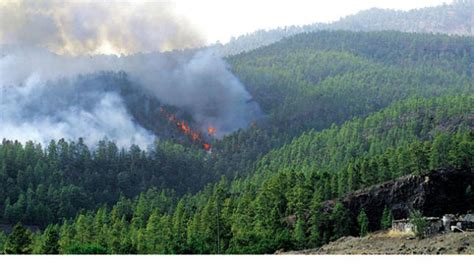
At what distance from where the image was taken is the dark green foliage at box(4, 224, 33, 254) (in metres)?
32.7

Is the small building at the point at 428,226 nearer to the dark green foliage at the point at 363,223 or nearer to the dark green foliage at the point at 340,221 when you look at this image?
the dark green foliage at the point at 363,223

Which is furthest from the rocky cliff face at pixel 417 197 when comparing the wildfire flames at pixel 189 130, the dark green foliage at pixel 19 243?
the wildfire flames at pixel 189 130

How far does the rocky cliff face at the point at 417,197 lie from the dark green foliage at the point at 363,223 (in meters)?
0.74

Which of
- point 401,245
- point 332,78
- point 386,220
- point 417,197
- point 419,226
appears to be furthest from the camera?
point 332,78

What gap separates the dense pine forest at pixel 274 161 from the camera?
114 feet

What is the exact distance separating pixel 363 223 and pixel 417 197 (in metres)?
3.40

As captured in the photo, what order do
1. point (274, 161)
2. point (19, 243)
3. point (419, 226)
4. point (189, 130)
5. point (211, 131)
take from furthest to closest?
point (211, 131), point (189, 130), point (274, 161), point (19, 243), point (419, 226)

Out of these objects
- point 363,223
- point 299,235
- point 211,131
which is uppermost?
point 211,131

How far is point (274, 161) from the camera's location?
66562mm

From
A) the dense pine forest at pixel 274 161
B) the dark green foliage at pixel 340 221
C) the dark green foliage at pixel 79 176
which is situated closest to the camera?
the dark green foliage at pixel 340 221

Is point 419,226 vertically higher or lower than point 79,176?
lower

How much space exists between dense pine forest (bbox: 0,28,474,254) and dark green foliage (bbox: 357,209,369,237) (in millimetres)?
91

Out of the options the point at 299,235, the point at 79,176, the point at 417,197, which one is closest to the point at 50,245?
the point at 299,235

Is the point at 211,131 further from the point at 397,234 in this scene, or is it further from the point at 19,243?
the point at 397,234
